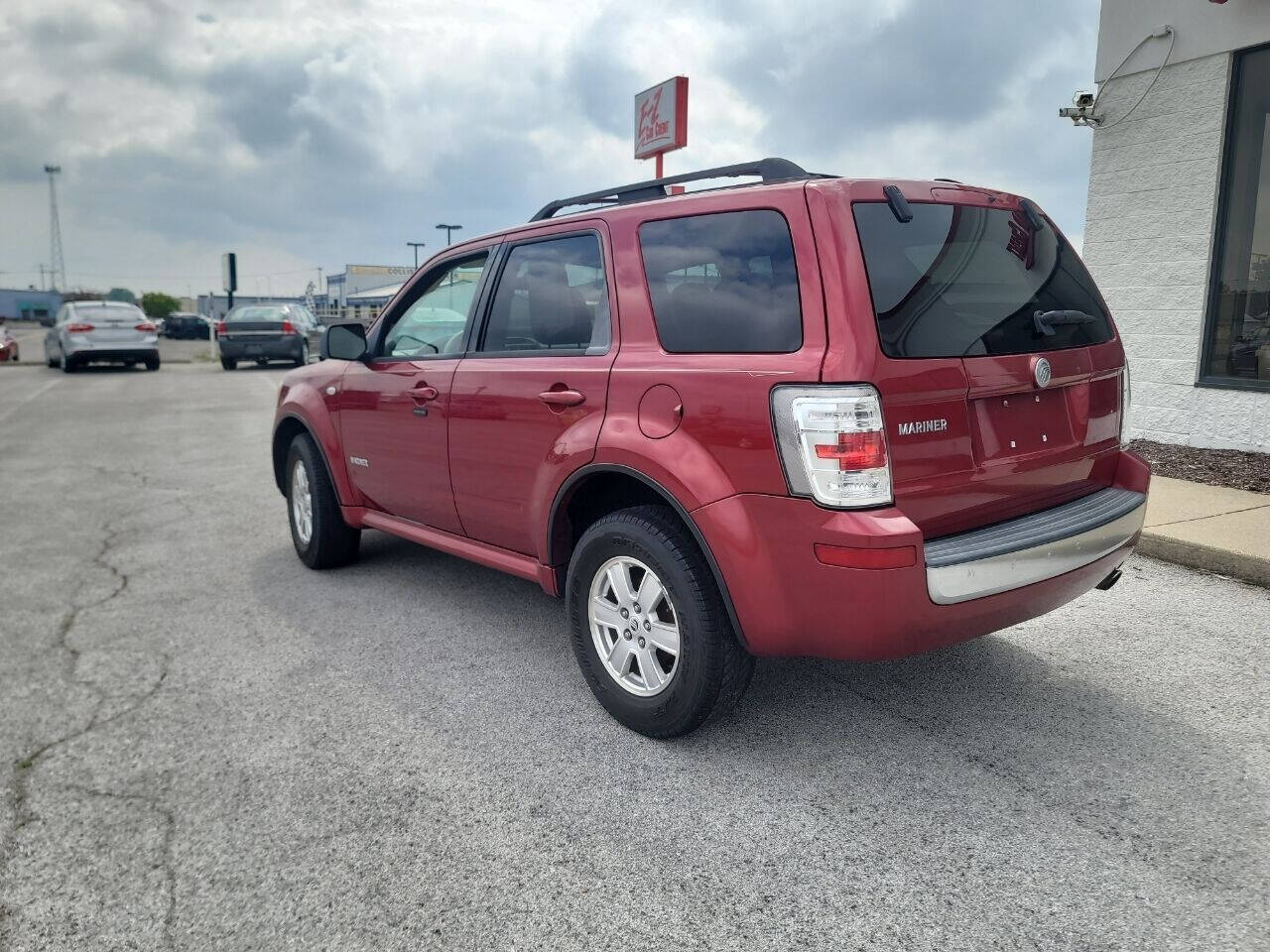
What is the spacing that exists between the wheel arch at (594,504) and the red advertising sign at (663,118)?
10396mm

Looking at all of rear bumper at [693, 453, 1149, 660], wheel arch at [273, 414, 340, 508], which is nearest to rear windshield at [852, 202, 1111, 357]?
rear bumper at [693, 453, 1149, 660]

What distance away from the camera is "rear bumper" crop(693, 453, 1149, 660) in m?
2.67

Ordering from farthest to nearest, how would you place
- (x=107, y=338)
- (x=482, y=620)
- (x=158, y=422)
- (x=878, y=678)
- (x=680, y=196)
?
(x=107, y=338)
(x=158, y=422)
(x=482, y=620)
(x=878, y=678)
(x=680, y=196)

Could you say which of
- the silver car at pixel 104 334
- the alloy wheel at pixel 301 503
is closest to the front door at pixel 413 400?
the alloy wheel at pixel 301 503

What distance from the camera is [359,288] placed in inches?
3346

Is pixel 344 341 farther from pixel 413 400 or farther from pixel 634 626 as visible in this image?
pixel 634 626

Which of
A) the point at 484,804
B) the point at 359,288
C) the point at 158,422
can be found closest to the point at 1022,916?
the point at 484,804

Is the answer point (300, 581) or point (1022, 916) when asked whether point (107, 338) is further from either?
point (1022, 916)

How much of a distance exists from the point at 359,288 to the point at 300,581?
277 ft

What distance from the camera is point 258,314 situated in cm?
2314

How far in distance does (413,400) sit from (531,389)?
0.97m

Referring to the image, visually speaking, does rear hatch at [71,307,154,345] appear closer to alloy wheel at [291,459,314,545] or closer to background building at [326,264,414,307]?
alloy wheel at [291,459,314,545]

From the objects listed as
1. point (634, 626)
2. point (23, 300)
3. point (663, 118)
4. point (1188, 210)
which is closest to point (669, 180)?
point (634, 626)

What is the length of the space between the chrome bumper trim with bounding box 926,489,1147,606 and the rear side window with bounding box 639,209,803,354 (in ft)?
2.53
